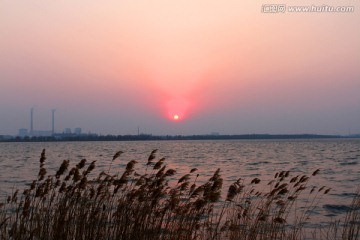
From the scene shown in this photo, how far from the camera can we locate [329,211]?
17.2 metres

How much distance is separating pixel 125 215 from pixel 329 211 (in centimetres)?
1098

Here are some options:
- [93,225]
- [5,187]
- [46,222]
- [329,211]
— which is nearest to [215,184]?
[93,225]

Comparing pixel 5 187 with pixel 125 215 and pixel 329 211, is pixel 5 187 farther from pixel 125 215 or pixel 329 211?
pixel 125 215

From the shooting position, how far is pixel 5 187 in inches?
924

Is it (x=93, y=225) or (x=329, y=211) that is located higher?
(x=93, y=225)

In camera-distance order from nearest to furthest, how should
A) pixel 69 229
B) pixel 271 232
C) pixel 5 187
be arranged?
1. pixel 69 229
2. pixel 271 232
3. pixel 5 187

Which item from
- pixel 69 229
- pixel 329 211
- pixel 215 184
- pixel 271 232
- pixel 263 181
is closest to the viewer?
pixel 215 184

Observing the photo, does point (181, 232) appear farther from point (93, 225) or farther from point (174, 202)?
point (93, 225)

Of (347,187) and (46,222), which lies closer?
(46,222)

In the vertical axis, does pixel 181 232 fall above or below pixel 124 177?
below

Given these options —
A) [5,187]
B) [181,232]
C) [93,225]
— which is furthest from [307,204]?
[5,187]

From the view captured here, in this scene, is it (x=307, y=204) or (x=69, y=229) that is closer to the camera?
(x=69, y=229)

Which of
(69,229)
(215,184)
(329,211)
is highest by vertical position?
(215,184)

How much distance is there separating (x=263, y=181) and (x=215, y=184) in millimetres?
19395
